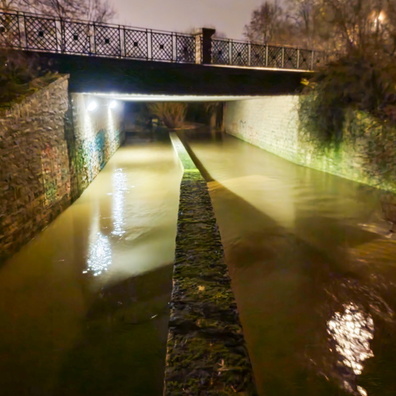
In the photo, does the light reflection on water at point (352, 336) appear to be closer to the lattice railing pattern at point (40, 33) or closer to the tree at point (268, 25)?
the lattice railing pattern at point (40, 33)

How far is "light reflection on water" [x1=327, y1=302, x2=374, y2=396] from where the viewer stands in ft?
11.1

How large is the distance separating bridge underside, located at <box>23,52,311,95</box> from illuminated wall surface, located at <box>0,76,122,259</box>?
0.71 metres

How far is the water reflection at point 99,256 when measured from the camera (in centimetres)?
554

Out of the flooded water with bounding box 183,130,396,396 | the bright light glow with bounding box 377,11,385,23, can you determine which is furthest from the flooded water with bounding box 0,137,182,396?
the bright light glow with bounding box 377,11,385,23

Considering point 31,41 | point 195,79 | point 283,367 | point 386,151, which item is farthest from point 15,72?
point 386,151

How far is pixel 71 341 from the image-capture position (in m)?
3.80

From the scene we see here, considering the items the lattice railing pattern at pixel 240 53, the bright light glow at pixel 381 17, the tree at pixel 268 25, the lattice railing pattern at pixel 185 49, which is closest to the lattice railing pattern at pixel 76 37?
the lattice railing pattern at pixel 185 49

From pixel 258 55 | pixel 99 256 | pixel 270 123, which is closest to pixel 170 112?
pixel 270 123

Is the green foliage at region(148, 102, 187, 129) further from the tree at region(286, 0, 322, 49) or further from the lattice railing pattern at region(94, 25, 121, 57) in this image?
the lattice railing pattern at region(94, 25, 121, 57)

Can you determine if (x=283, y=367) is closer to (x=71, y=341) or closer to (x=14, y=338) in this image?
(x=71, y=341)

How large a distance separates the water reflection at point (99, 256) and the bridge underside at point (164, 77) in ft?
14.7

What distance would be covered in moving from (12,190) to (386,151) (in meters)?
8.66

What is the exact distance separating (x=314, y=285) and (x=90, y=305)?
9.79 feet

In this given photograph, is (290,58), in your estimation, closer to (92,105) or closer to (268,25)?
(92,105)
